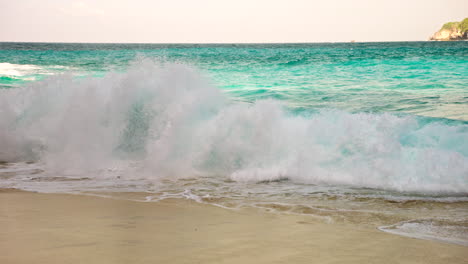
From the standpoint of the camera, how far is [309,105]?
1285 centimetres

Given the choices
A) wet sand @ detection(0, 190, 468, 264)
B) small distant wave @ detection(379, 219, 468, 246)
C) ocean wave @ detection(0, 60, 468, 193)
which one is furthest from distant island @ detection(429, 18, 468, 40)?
wet sand @ detection(0, 190, 468, 264)

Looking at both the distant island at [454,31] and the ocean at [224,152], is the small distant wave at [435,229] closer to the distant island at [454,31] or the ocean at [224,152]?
the ocean at [224,152]

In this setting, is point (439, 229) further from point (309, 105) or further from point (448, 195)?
point (309, 105)

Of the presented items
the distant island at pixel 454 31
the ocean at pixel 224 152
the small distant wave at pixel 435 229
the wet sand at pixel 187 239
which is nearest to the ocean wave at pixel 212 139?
the ocean at pixel 224 152

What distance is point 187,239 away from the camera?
3.41 meters

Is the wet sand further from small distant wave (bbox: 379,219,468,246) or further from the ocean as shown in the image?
the ocean

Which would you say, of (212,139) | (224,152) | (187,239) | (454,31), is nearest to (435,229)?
(187,239)

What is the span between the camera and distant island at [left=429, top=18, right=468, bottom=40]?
448 feet

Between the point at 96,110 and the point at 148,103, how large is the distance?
90 centimetres

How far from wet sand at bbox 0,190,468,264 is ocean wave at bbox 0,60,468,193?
2075 mm

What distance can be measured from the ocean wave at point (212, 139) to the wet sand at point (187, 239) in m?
2.07

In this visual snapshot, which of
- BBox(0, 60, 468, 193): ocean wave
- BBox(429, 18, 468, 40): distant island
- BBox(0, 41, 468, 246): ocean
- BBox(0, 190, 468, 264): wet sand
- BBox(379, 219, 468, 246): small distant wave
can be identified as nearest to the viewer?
BBox(0, 190, 468, 264): wet sand

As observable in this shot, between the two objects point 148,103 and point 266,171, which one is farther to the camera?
point 148,103

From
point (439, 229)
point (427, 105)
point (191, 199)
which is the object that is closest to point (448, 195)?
point (439, 229)
